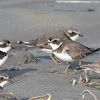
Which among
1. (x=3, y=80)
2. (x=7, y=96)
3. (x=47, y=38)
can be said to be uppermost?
(x=3, y=80)

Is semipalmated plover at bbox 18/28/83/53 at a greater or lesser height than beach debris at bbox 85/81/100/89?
lesser

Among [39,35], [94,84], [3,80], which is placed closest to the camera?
[3,80]

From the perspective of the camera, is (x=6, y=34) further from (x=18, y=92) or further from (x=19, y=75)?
(x=18, y=92)

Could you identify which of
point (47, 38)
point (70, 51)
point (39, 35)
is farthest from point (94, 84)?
point (39, 35)

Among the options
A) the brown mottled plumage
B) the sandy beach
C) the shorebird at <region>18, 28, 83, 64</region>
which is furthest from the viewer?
the brown mottled plumage

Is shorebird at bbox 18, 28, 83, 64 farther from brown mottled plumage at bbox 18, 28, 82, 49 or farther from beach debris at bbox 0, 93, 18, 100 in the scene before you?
beach debris at bbox 0, 93, 18, 100

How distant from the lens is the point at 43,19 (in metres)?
12.5

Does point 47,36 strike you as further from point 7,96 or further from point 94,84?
point 7,96

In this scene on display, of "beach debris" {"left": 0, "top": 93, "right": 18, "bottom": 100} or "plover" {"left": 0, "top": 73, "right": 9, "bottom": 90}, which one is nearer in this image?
"beach debris" {"left": 0, "top": 93, "right": 18, "bottom": 100}

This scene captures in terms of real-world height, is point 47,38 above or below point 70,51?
below

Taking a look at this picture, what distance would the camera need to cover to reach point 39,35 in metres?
10.5

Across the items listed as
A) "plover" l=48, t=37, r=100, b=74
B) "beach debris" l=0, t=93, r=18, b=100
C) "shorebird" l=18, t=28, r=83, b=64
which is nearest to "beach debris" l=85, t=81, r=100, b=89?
"plover" l=48, t=37, r=100, b=74

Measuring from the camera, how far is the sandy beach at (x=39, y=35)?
533cm

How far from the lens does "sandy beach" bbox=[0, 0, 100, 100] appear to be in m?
5.33
